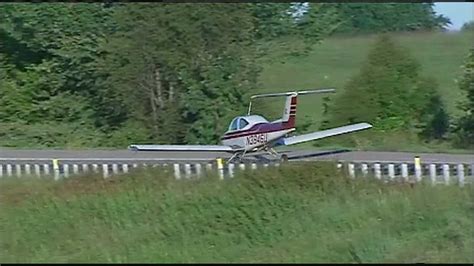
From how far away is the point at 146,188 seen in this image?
15.3 metres

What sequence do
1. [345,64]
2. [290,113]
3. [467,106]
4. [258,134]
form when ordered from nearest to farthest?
[258,134], [290,113], [467,106], [345,64]

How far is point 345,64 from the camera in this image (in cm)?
3081

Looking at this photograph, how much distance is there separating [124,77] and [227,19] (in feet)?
14.4

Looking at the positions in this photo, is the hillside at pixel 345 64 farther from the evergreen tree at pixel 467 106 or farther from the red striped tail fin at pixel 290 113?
the red striped tail fin at pixel 290 113

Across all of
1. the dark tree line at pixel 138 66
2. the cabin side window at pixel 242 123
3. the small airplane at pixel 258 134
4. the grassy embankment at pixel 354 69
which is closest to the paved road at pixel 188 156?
the small airplane at pixel 258 134

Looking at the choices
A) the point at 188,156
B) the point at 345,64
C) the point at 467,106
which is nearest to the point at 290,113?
the point at 188,156

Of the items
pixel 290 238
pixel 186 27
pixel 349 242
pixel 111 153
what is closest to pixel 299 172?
pixel 290 238

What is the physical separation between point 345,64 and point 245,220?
1794 centimetres

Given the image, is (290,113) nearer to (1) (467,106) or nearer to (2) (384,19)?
(2) (384,19)

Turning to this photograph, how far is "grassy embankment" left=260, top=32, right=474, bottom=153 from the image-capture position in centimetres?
2759

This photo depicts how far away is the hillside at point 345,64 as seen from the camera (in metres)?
27.9

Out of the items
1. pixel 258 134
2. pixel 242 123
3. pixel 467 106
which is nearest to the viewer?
pixel 258 134

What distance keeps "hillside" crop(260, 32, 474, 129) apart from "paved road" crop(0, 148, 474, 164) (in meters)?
3.42

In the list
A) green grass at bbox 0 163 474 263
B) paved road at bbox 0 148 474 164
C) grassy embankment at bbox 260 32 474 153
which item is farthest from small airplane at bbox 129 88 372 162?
green grass at bbox 0 163 474 263
